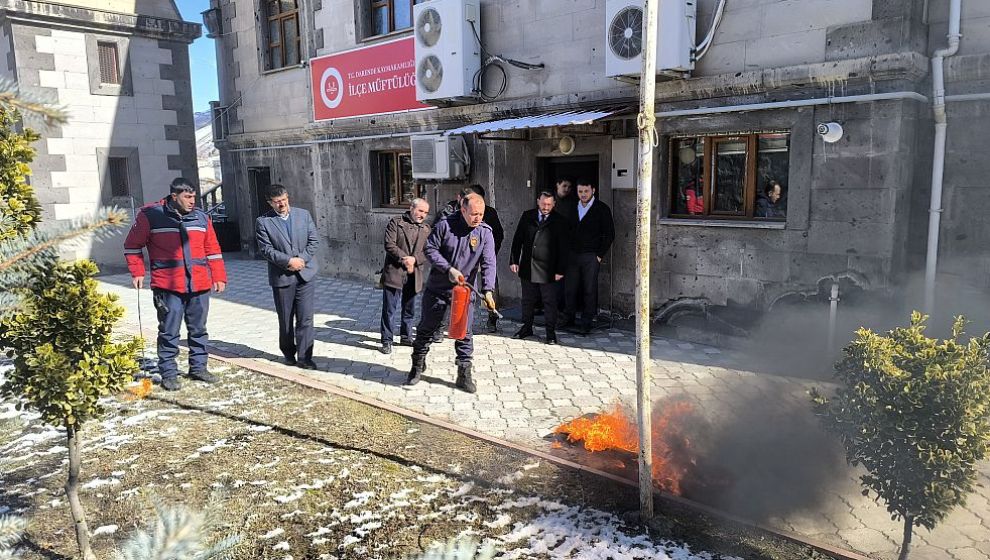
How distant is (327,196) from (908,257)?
10.1m

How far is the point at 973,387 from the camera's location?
296cm

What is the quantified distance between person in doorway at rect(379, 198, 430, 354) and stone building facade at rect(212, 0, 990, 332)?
264 centimetres

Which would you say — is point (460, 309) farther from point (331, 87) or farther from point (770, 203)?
point (331, 87)

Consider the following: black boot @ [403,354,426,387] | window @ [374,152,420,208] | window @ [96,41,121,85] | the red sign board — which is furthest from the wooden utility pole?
window @ [96,41,121,85]

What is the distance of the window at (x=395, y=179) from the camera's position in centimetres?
1209

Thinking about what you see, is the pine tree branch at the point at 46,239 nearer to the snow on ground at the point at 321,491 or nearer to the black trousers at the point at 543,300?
the snow on ground at the point at 321,491

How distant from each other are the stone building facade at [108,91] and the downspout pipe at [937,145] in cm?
1364

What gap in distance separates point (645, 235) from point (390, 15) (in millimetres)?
9353

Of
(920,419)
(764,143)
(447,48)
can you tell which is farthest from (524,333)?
(920,419)

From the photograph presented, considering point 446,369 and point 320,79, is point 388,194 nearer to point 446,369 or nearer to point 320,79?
point 320,79

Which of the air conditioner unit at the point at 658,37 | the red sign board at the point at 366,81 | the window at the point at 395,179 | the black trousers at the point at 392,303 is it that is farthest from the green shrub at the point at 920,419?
the window at the point at 395,179

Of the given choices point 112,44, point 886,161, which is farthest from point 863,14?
point 112,44

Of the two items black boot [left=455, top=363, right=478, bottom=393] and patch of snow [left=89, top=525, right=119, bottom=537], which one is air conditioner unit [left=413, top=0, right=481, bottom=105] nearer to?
black boot [left=455, top=363, right=478, bottom=393]

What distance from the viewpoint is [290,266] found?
6.72 meters
